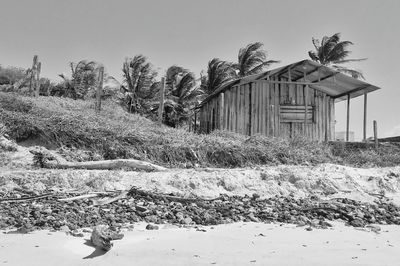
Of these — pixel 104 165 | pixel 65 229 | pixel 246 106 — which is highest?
pixel 246 106

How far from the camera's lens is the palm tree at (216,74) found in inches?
1000

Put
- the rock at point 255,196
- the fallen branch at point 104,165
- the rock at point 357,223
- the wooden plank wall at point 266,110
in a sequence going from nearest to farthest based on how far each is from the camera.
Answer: the rock at point 357,223 < the rock at point 255,196 < the fallen branch at point 104,165 < the wooden plank wall at point 266,110

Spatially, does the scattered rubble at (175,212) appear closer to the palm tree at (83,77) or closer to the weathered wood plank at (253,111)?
the weathered wood plank at (253,111)

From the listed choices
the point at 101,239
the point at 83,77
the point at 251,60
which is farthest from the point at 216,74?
the point at 101,239

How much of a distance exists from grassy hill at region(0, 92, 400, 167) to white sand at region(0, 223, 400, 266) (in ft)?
16.1

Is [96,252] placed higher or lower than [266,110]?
lower

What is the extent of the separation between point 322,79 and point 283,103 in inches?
77.7

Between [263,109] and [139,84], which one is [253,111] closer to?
[263,109]

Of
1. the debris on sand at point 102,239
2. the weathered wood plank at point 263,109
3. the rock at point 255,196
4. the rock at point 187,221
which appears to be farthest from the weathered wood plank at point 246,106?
the debris on sand at point 102,239

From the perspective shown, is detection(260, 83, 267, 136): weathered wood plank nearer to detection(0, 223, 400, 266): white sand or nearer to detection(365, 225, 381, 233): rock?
detection(365, 225, 381, 233): rock

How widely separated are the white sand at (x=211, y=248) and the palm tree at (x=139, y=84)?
20375 millimetres

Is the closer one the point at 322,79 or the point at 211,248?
the point at 211,248

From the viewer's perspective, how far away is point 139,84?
24984 millimetres

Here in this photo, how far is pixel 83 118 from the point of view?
10.7 m
